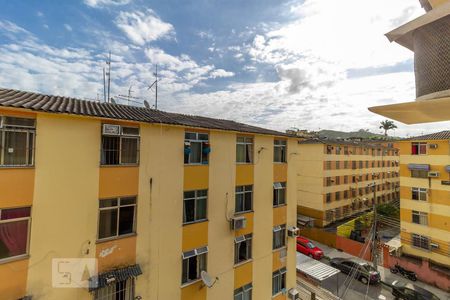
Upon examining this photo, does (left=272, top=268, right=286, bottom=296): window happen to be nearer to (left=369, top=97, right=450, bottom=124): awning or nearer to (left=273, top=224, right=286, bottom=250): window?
(left=273, top=224, right=286, bottom=250): window

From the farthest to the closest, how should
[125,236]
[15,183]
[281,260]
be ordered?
[281,260] → [125,236] → [15,183]

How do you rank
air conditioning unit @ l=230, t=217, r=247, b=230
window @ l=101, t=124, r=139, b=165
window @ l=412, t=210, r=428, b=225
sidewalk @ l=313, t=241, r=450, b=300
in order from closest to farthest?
1. window @ l=101, t=124, r=139, b=165
2. air conditioning unit @ l=230, t=217, r=247, b=230
3. sidewalk @ l=313, t=241, r=450, b=300
4. window @ l=412, t=210, r=428, b=225

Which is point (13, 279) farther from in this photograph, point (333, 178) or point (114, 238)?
point (333, 178)

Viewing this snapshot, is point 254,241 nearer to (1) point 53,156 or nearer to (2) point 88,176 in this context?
(2) point 88,176

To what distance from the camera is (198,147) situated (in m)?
10.7

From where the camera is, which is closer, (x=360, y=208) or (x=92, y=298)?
(x=92, y=298)

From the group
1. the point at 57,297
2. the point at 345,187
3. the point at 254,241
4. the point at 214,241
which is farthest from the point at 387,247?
the point at 57,297

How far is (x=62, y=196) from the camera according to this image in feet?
24.1

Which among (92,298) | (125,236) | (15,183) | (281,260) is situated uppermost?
(15,183)

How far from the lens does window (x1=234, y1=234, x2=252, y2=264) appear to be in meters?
11.8

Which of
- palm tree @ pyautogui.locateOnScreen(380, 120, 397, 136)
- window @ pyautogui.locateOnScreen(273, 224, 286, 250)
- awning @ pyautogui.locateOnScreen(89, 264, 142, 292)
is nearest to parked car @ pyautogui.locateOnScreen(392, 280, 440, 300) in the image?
window @ pyautogui.locateOnScreen(273, 224, 286, 250)

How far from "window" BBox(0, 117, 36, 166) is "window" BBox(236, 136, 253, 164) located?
8.05 m

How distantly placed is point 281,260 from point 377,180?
37.0 metres

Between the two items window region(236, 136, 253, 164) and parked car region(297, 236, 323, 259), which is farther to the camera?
parked car region(297, 236, 323, 259)
